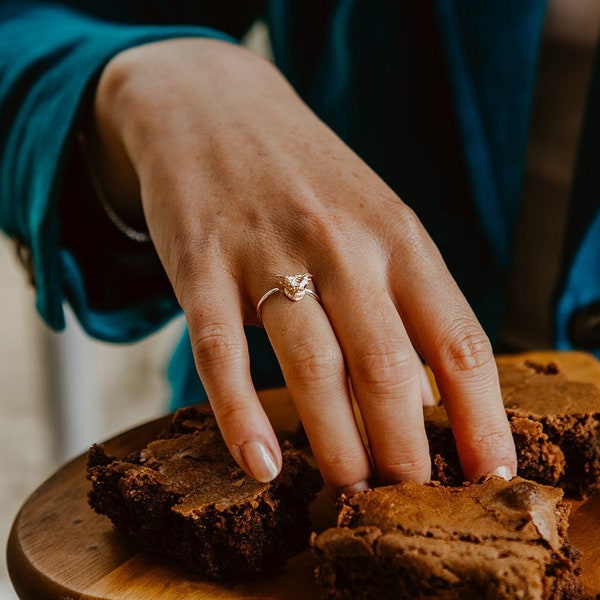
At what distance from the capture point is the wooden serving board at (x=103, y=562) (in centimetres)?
88

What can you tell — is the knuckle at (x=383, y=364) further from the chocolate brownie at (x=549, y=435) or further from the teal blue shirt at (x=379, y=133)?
the teal blue shirt at (x=379, y=133)

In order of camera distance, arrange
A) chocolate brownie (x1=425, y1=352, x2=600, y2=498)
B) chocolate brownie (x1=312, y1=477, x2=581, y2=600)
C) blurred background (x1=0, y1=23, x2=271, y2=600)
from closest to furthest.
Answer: chocolate brownie (x1=312, y1=477, x2=581, y2=600) < chocolate brownie (x1=425, y1=352, x2=600, y2=498) < blurred background (x1=0, y1=23, x2=271, y2=600)

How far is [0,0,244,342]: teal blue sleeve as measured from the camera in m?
1.28

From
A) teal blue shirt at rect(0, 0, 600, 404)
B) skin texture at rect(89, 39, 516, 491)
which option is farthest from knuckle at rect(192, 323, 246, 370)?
teal blue shirt at rect(0, 0, 600, 404)

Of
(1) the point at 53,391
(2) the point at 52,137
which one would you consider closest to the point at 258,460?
(2) the point at 52,137

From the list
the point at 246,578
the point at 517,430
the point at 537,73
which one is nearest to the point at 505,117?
the point at 537,73

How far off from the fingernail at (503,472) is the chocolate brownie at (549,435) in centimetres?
5

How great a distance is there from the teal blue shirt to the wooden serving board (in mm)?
389

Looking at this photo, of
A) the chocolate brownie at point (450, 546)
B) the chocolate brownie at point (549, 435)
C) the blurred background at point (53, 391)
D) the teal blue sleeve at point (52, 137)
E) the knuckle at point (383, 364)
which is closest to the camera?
the chocolate brownie at point (450, 546)

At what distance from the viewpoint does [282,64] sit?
168cm

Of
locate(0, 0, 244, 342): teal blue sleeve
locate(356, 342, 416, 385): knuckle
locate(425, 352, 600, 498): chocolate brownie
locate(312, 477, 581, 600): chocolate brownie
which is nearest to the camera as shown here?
locate(312, 477, 581, 600): chocolate brownie

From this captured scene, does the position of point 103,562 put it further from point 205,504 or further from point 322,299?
point 322,299

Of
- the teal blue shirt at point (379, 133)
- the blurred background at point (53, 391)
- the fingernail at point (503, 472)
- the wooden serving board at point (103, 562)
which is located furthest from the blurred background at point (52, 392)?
the fingernail at point (503, 472)

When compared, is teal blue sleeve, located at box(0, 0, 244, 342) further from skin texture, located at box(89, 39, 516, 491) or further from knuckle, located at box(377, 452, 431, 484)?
knuckle, located at box(377, 452, 431, 484)
